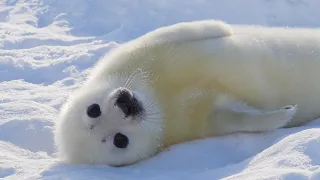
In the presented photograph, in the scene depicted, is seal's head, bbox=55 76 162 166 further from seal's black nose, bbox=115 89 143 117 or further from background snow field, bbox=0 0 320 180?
background snow field, bbox=0 0 320 180

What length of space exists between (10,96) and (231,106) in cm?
220

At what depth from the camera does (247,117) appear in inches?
150

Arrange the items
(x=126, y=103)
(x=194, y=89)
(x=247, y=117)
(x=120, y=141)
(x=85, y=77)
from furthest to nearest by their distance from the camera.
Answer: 1. (x=85, y=77)
2. (x=194, y=89)
3. (x=247, y=117)
4. (x=120, y=141)
5. (x=126, y=103)

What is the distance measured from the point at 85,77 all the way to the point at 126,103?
2523 mm

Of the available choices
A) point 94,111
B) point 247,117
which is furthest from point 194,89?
point 94,111

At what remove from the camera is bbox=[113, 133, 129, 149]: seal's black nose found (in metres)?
3.61

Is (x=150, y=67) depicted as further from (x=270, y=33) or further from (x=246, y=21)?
(x=246, y=21)

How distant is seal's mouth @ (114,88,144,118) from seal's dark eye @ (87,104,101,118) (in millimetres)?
144

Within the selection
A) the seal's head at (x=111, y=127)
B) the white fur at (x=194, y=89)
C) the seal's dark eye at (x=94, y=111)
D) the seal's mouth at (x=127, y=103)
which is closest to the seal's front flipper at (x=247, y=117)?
the white fur at (x=194, y=89)

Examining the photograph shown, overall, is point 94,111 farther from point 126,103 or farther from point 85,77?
point 85,77

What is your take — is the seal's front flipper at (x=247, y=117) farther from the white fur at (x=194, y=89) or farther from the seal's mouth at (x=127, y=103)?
the seal's mouth at (x=127, y=103)

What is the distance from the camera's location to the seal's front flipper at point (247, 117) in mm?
3715

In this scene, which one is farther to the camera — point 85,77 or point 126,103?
point 85,77

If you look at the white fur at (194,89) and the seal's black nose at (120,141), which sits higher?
the white fur at (194,89)
